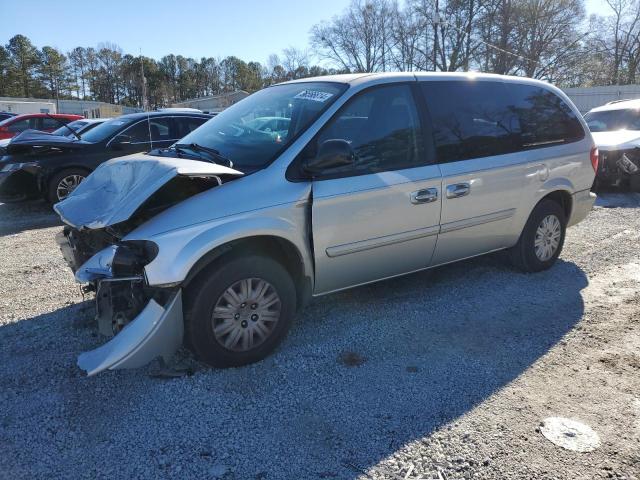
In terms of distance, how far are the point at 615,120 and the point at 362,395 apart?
1051 cm

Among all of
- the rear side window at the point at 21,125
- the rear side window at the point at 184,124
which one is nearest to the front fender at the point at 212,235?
the rear side window at the point at 184,124

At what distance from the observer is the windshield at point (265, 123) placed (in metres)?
3.47

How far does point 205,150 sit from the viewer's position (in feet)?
12.1

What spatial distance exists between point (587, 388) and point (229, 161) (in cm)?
275

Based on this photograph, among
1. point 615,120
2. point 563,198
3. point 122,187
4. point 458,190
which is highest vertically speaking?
point 615,120

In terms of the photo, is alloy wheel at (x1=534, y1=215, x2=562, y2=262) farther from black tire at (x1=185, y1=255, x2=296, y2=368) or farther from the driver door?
black tire at (x1=185, y1=255, x2=296, y2=368)

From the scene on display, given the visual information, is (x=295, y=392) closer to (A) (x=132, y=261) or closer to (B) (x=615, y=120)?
(A) (x=132, y=261)

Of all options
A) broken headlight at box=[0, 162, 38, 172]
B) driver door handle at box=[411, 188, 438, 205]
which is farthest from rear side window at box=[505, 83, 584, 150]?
broken headlight at box=[0, 162, 38, 172]

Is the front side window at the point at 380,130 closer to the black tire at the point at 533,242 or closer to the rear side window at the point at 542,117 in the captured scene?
the rear side window at the point at 542,117

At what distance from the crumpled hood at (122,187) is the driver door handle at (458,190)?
1.75 m

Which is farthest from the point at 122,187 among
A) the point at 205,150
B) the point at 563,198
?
the point at 563,198

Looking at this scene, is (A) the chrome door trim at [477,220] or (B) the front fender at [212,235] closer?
(B) the front fender at [212,235]

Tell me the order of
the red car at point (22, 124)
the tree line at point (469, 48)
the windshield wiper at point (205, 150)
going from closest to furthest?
the windshield wiper at point (205, 150) → the red car at point (22, 124) → the tree line at point (469, 48)

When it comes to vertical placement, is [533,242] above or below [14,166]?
below
